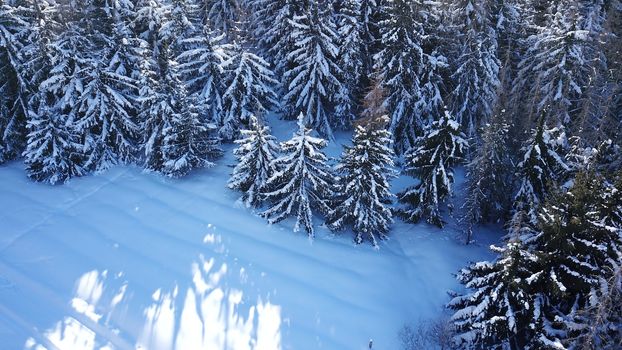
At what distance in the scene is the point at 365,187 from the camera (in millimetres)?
18594

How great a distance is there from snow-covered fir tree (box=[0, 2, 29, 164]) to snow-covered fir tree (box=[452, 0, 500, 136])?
24580 millimetres

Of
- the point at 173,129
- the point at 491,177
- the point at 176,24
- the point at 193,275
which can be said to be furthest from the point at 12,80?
the point at 491,177

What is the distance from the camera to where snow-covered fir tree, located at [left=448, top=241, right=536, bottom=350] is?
41.8ft

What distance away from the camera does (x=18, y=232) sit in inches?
826

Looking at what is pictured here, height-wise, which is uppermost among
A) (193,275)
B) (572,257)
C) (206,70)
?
(206,70)

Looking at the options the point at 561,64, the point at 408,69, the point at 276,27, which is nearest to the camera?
the point at 561,64

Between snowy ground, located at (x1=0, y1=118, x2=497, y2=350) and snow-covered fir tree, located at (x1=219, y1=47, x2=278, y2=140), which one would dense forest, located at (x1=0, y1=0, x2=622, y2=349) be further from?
snowy ground, located at (x1=0, y1=118, x2=497, y2=350)

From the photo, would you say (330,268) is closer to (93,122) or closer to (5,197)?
(93,122)

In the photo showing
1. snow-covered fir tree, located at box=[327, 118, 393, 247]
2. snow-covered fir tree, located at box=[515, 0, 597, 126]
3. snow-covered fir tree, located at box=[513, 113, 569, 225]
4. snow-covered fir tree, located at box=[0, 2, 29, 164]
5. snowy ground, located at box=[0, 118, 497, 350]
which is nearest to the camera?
snowy ground, located at box=[0, 118, 497, 350]

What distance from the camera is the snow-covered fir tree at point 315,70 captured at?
76.9ft

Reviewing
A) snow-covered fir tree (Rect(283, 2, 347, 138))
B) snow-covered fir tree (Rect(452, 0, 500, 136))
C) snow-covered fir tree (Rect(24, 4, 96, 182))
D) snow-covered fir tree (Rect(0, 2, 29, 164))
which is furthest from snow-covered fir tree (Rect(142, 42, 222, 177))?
snow-covered fir tree (Rect(452, 0, 500, 136))

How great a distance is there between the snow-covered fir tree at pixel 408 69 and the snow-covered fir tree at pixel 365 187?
535cm

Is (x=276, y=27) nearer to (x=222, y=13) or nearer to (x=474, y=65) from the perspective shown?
(x=222, y=13)

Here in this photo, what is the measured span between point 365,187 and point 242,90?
33.5ft
